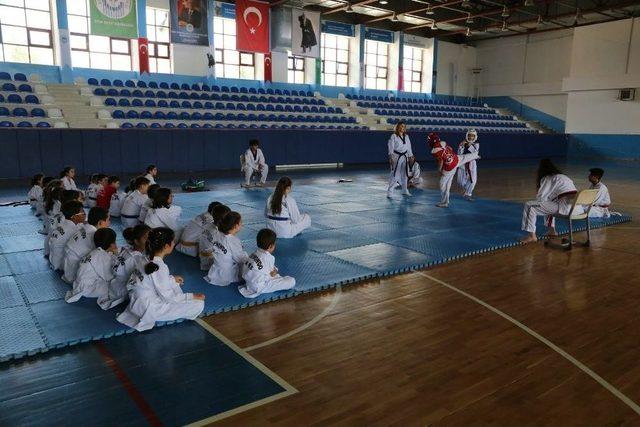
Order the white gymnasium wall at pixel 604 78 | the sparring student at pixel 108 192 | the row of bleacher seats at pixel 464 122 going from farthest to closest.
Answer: the white gymnasium wall at pixel 604 78, the row of bleacher seats at pixel 464 122, the sparring student at pixel 108 192

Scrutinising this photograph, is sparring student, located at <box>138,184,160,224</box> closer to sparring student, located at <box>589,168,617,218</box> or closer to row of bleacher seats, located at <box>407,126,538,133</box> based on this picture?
sparring student, located at <box>589,168,617,218</box>

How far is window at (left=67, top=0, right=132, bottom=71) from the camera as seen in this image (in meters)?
20.2

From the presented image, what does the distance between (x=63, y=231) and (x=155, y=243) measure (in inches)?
82.9

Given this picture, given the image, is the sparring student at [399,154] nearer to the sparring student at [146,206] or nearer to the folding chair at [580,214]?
the folding chair at [580,214]

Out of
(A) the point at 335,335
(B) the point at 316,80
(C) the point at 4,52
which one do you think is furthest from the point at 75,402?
(B) the point at 316,80

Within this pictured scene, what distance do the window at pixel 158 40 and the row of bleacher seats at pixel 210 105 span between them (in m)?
3.73

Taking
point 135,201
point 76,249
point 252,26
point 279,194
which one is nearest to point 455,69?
point 252,26

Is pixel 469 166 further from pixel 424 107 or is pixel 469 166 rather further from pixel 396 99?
pixel 396 99

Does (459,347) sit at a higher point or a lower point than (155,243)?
lower

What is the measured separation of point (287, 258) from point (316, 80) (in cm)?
2209

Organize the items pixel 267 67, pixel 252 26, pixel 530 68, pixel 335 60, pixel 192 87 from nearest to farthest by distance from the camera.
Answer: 1. pixel 192 87
2. pixel 252 26
3. pixel 267 67
4. pixel 335 60
5. pixel 530 68

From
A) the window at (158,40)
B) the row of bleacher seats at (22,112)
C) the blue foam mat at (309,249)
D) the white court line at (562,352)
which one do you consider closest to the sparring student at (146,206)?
the blue foam mat at (309,249)

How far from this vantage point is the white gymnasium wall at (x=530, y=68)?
30016mm

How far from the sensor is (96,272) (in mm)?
4930
